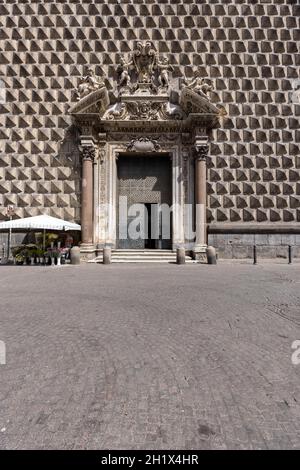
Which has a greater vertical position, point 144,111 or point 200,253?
point 144,111

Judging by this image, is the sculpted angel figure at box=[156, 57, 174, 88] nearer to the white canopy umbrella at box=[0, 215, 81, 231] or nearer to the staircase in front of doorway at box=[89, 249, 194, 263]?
the staircase in front of doorway at box=[89, 249, 194, 263]

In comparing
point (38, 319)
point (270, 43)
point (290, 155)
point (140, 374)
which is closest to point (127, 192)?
point (290, 155)

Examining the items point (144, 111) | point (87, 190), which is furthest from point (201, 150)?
point (87, 190)

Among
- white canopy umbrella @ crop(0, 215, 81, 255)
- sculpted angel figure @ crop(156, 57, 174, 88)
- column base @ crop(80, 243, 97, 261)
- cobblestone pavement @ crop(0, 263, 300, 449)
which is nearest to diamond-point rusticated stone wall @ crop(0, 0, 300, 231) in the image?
sculpted angel figure @ crop(156, 57, 174, 88)

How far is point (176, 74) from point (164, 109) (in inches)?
92.9

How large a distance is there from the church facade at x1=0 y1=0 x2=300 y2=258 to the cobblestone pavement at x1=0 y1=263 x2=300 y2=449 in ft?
39.8

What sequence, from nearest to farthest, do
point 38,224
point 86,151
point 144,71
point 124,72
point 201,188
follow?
point 38,224, point 86,151, point 201,188, point 124,72, point 144,71

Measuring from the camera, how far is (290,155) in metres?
18.5

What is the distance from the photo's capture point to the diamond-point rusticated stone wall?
59.5ft

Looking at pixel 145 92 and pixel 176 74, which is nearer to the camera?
pixel 145 92

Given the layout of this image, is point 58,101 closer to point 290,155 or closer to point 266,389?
point 290,155

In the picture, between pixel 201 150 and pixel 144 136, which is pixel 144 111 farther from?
pixel 201 150

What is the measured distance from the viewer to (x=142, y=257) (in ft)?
54.3

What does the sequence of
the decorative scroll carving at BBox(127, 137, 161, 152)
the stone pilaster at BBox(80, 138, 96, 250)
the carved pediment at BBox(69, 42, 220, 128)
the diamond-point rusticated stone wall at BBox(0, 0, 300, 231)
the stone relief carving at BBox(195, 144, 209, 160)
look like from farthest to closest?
the decorative scroll carving at BBox(127, 137, 161, 152)
the diamond-point rusticated stone wall at BBox(0, 0, 300, 231)
the carved pediment at BBox(69, 42, 220, 128)
the stone relief carving at BBox(195, 144, 209, 160)
the stone pilaster at BBox(80, 138, 96, 250)
